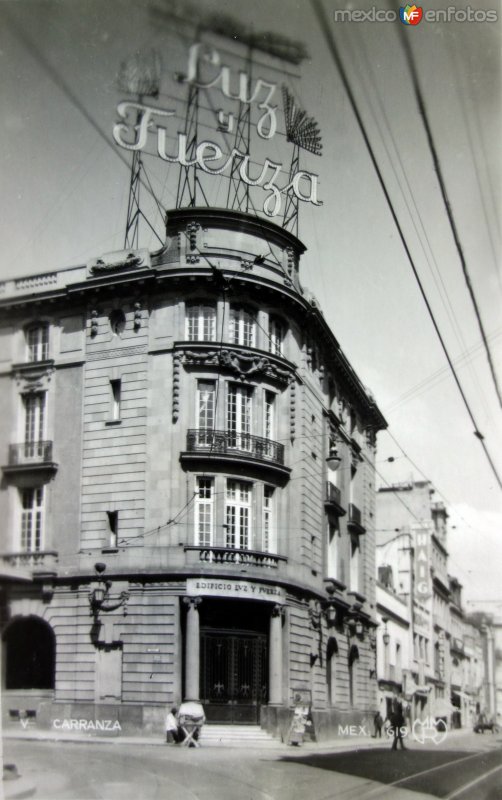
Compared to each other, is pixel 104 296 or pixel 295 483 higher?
pixel 104 296

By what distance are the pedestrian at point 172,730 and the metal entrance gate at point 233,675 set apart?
1.48 meters

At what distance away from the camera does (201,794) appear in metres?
18.1

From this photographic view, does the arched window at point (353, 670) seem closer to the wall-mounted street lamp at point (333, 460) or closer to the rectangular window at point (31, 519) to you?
the wall-mounted street lamp at point (333, 460)

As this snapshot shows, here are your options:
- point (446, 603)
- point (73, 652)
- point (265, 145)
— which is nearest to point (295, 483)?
point (446, 603)

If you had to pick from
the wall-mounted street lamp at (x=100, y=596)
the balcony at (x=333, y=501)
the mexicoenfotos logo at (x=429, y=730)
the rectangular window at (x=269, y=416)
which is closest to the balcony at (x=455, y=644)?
the mexicoenfotos logo at (x=429, y=730)

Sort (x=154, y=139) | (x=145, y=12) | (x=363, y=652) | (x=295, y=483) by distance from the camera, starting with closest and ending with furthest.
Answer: (x=145, y=12) → (x=154, y=139) → (x=295, y=483) → (x=363, y=652)

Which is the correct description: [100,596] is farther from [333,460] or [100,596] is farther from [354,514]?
[354,514]

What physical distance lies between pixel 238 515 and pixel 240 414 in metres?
2.93

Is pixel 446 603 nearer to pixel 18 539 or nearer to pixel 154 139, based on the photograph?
pixel 18 539

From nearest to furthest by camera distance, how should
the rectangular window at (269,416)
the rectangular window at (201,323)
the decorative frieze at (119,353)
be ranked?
the decorative frieze at (119,353), the rectangular window at (201,323), the rectangular window at (269,416)

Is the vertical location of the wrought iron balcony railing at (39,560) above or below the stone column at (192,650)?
above

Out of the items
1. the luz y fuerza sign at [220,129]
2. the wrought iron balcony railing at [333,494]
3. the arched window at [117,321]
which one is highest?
the luz y fuerza sign at [220,129]

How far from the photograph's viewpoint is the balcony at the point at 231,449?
87.6ft

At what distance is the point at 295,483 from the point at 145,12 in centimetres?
1505
